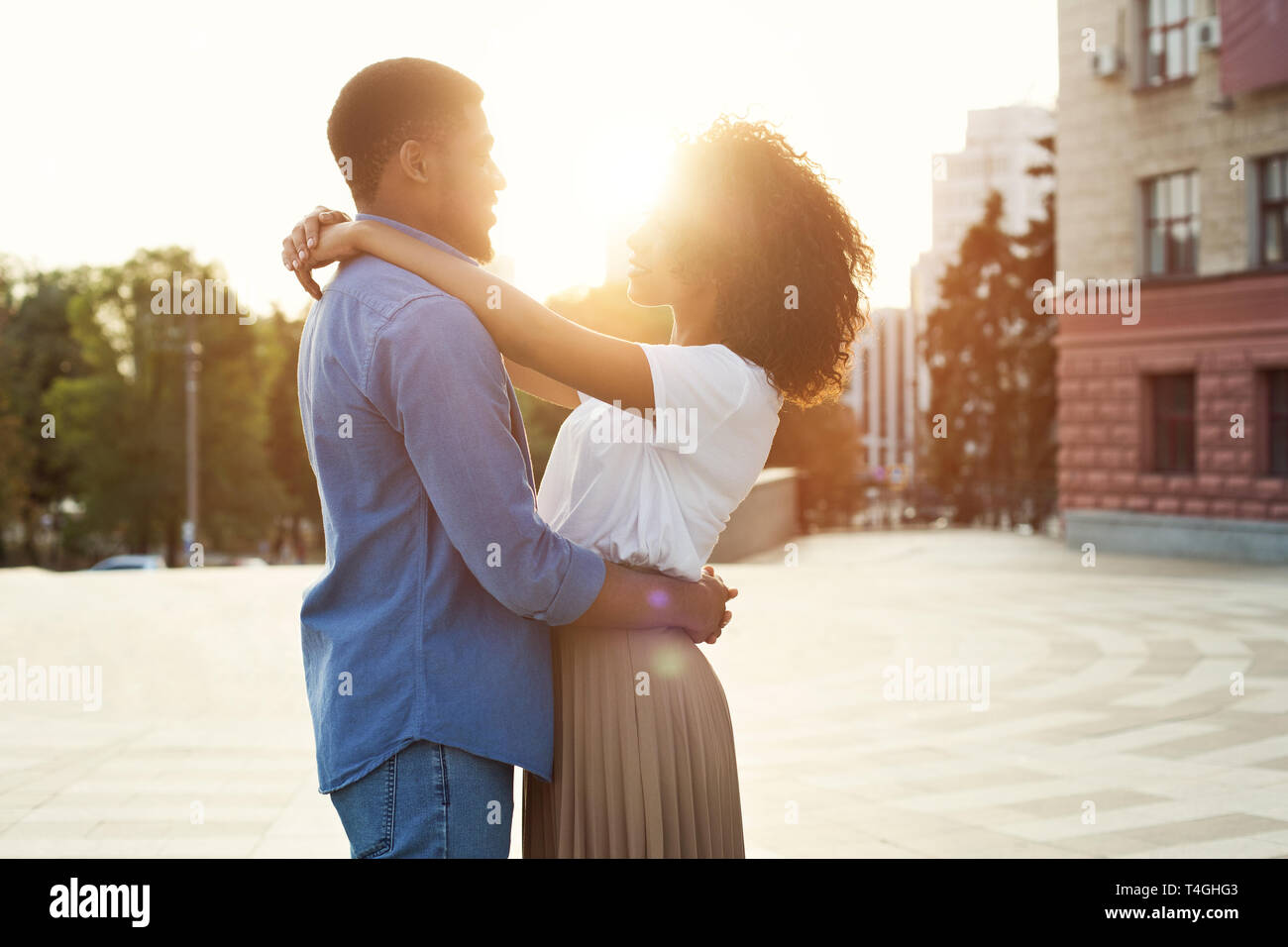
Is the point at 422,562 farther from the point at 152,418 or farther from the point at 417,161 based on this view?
the point at 152,418

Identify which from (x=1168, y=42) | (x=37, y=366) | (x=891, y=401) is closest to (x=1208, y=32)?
(x=1168, y=42)

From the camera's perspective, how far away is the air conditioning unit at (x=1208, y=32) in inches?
896

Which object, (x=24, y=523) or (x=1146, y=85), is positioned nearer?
(x=1146, y=85)

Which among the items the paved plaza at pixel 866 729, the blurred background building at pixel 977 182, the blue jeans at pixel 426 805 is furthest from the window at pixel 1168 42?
the blurred background building at pixel 977 182

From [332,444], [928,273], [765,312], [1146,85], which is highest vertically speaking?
[928,273]

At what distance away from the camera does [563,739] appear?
2.21 m

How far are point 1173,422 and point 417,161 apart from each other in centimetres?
2351

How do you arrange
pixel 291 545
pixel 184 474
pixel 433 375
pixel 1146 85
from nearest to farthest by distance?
1. pixel 433 375
2. pixel 1146 85
3. pixel 184 474
4. pixel 291 545

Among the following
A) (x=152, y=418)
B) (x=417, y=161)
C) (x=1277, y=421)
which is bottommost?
(x=1277, y=421)

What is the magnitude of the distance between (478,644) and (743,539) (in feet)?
67.5

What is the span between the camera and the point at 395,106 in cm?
212

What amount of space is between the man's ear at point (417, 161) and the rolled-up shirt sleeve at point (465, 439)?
0.29 meters
